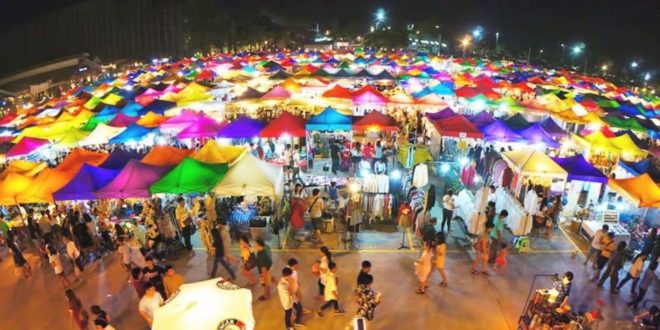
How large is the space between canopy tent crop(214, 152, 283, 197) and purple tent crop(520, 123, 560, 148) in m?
8.42

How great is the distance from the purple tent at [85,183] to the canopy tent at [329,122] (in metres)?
6.17

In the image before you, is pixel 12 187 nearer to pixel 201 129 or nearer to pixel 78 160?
pixel 78 160

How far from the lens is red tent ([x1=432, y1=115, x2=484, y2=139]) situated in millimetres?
12859

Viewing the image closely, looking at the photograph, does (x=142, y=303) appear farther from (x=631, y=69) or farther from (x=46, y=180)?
(x=631, y=69)

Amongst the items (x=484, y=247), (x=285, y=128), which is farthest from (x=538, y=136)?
(x=285, y=128)

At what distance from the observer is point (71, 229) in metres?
9.29

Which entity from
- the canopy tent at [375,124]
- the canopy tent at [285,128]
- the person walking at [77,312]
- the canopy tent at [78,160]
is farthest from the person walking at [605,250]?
the canopy tent at [78,160]

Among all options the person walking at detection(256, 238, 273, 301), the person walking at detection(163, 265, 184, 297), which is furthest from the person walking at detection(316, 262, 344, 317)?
the person walking at detection(163, 265, 184, 297)

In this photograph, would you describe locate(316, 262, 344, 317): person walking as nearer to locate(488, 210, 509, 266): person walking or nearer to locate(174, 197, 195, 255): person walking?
locate(488, 210, 509, 266): person walking

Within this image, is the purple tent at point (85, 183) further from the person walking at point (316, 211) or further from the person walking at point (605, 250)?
the person walking at point (605, 250)

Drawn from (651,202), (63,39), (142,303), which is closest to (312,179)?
(142,303)

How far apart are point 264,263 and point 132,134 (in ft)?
30.0

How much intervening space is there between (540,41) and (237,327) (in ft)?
319

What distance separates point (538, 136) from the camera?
12.8 m
